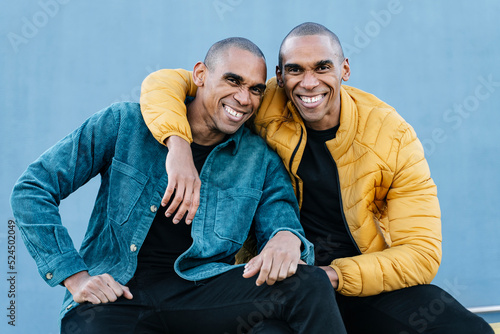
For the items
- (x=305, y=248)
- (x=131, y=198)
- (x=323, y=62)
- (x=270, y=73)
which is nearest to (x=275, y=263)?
(x=305, y=248)

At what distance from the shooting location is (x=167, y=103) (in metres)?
1.79

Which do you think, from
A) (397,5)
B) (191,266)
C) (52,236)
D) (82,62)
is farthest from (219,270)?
(397,5)

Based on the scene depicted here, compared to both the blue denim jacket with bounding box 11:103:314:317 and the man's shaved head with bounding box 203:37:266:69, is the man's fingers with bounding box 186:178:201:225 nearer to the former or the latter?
the blue denim jacket with bounding box 11:103:314:317

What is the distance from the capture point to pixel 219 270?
1.58 m

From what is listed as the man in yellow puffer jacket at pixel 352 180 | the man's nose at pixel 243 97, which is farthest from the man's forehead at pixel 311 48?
the man's nose at pixel 243 97

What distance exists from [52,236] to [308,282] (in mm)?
749

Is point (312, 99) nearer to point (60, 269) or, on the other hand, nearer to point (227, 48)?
point (227, 48)

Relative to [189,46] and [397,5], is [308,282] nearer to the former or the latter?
[189,46]

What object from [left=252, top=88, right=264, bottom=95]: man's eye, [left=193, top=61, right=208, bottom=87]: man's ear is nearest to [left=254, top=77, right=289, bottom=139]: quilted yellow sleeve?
[left=252, top=88, right=264, bottom=95]: man's eye

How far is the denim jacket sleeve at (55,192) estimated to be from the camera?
1490 mm

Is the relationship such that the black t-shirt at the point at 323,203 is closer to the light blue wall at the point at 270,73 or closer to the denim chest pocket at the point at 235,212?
the denim chest pocket at the point at 235,212

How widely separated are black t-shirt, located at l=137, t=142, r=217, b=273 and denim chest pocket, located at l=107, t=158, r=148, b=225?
3.8 inches

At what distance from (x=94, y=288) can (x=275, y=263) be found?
505 mm

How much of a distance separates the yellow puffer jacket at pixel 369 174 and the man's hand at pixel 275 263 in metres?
0.30
